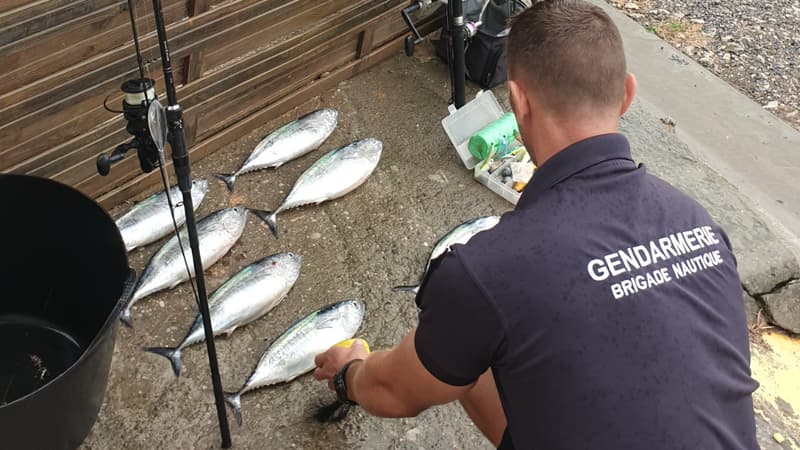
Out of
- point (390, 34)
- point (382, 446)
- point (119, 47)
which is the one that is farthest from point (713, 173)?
point (119, 47)

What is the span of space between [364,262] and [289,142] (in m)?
0.83

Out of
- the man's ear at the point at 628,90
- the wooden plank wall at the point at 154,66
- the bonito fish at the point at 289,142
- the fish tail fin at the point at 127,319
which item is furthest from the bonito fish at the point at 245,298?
the man's ear at the point at 628,90

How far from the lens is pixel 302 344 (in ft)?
9.17

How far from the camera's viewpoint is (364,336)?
298 centimetres

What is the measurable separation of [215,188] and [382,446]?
5.34ft

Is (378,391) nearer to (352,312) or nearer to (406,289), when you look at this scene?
(352,312)

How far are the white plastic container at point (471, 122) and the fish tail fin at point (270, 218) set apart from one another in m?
1.10

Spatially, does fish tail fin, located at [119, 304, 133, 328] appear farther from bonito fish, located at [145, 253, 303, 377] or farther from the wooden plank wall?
the wooden plank wall

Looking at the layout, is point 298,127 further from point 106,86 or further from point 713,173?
point 713,173

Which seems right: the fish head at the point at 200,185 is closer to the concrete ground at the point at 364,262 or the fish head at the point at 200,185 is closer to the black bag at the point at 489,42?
the concrete ground at the point at 364,262

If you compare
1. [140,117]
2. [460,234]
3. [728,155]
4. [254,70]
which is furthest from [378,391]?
[728,155]

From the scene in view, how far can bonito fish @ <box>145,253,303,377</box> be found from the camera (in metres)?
2.80

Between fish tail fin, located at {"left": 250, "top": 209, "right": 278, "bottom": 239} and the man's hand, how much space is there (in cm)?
106

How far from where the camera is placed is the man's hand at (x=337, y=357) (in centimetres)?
234
